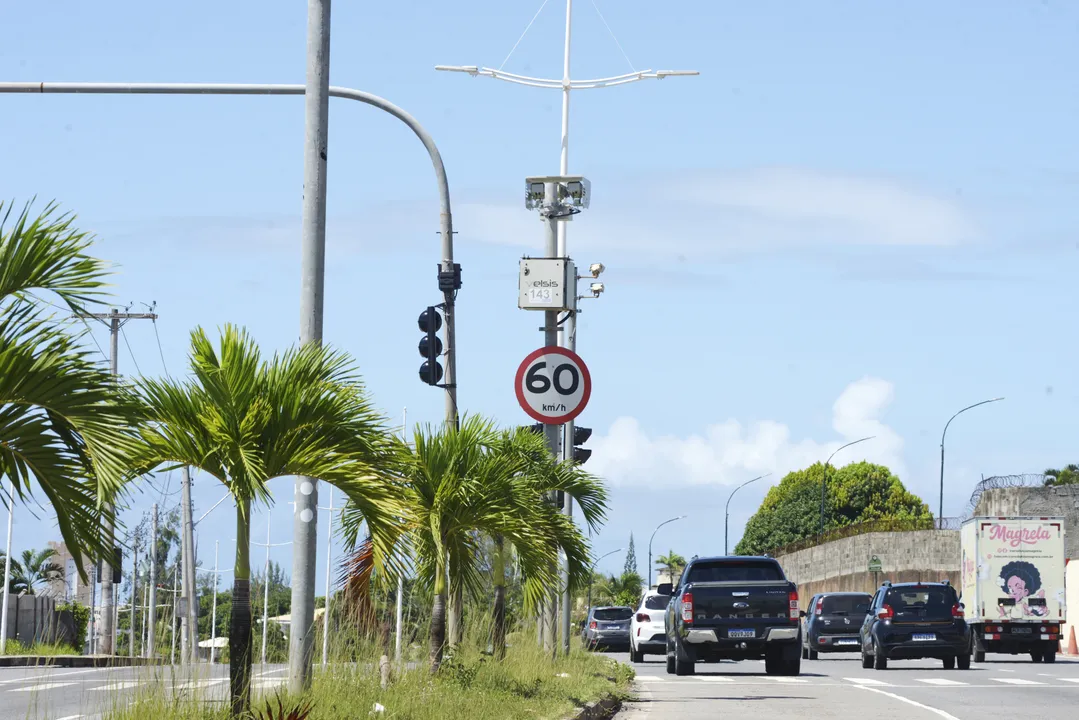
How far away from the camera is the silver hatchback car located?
47875mm

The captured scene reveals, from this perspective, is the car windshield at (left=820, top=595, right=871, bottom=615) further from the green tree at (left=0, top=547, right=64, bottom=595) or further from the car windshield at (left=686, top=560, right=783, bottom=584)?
the green tree at (left=0, top=547, right=64, bottom=595)

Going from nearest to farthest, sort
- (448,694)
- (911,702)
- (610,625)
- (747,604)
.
A: 1. (448,694)
2. (911,702)
3. (747,604)
4. (610,625)

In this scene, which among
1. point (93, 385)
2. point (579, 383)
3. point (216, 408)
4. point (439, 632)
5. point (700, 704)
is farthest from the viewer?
point (700, 704)

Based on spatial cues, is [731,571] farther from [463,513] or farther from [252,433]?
[252,433]

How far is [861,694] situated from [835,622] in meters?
20.2

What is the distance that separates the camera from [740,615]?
25.9 metres

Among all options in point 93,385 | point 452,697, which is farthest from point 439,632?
point 93,385

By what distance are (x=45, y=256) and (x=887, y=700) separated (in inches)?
572

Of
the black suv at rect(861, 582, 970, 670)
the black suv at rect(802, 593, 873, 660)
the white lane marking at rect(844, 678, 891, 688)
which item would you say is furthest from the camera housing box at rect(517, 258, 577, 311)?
the black suv at rect(802, 593, 873, 660)

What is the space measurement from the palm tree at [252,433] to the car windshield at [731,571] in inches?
674

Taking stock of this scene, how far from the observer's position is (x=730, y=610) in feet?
84.9

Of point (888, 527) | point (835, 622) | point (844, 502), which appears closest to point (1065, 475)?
point (888, 527)

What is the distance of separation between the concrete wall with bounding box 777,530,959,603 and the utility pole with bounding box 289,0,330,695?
70.8 meters

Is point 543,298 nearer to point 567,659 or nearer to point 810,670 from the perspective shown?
point 567,659
